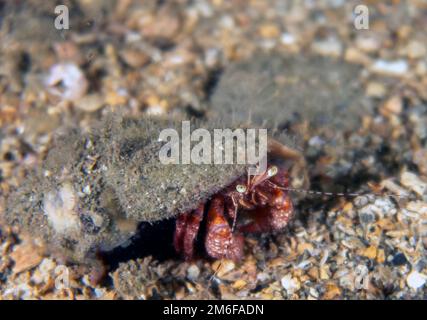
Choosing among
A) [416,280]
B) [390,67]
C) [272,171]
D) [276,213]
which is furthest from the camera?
[390,67]

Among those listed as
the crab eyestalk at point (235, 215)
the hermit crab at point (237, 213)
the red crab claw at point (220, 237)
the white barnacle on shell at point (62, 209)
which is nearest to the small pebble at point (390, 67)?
the hermit crab at point (237, 213)

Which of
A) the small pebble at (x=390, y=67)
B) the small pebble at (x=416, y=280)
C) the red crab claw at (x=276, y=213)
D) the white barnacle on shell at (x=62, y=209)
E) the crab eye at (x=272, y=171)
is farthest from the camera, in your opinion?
the small pebble at (x=390, y=67)

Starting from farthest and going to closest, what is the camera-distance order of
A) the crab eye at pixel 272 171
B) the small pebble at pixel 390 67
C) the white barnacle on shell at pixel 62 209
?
the small pebble at pixel 390 67 < the crab eye at pixel 272 171 < the white barnacle on shell at pixel 62 209

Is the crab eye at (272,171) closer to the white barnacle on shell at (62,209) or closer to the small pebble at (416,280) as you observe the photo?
the small pebble at (416,280)

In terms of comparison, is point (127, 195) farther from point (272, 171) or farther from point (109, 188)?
point (272, 171)

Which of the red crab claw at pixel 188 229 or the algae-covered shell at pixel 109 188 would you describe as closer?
the algae-covered shell at pixel 109 188

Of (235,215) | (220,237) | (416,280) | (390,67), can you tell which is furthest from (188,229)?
(390,67)

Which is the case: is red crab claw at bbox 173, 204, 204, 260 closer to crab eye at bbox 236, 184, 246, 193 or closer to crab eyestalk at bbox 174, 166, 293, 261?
crab eyestalk at bbox 174, 166, 293, 261
